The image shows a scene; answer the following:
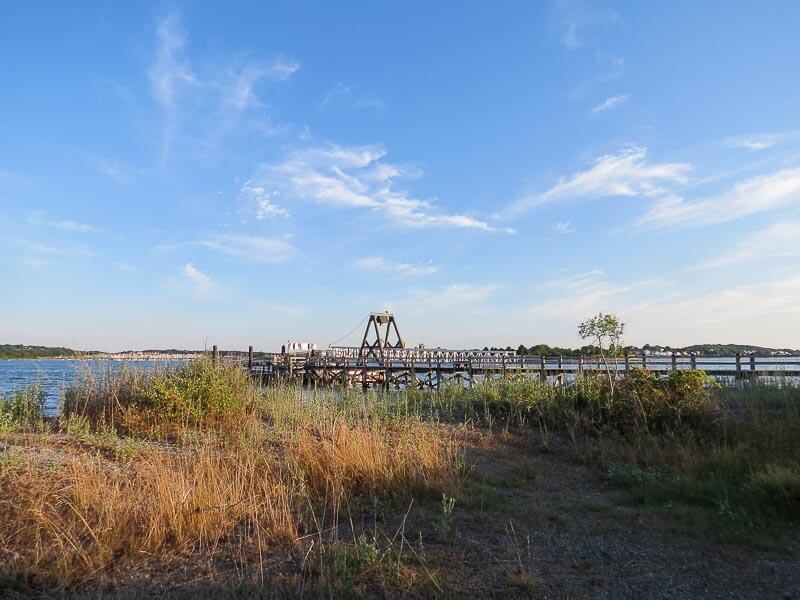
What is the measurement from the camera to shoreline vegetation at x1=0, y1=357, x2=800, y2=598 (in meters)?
3.70

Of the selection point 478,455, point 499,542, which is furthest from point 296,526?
point 478,455

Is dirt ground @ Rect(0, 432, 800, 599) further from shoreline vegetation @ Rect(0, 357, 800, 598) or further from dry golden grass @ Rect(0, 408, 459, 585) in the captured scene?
dry golden grass @ Rect(0, 408, 459, 585)

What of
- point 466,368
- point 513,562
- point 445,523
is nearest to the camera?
point 513,562

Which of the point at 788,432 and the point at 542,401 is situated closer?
the point at 788,432

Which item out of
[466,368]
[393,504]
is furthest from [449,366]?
[393,504]

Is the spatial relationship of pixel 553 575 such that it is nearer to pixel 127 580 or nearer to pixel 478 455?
pixel 127 580

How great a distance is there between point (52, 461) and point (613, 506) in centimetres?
565

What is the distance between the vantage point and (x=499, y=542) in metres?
4.34

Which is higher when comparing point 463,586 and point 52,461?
point 52,461

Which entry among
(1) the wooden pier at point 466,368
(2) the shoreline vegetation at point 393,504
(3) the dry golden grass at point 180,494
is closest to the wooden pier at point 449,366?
(1) the wooden pier at point 466,368

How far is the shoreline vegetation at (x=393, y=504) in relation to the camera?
12.1ft

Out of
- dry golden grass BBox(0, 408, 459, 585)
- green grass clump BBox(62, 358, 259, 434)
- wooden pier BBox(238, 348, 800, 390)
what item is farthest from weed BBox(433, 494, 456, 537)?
wooden pier BBox(238, 348, 800, 390)

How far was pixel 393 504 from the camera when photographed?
5348mm

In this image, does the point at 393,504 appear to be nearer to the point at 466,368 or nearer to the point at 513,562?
the point at 513,562
